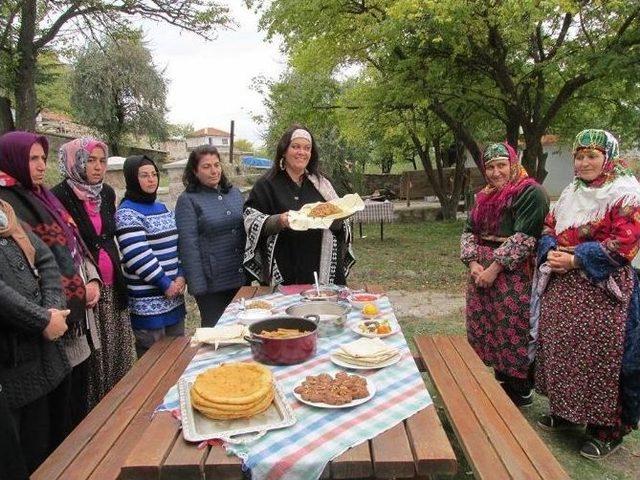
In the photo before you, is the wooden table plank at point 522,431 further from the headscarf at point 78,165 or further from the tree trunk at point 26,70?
the tree trunk at point 26,70

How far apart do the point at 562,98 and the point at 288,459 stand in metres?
9.99

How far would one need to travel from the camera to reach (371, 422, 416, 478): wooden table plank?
54.1 inches

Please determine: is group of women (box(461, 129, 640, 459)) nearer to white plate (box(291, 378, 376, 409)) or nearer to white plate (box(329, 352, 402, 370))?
white plate (box(329, 352, 402, 370))

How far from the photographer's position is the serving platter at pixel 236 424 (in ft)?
4.83

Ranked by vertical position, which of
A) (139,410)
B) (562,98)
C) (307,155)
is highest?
(562,98)

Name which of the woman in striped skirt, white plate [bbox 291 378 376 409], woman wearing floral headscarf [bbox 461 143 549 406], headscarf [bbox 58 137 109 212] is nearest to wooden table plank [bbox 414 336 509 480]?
white plate [bbox 291 378 376 409]

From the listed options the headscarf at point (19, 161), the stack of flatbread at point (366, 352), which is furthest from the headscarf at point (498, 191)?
the headscarf at point (19, 161)

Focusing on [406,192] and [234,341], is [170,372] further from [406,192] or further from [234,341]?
[406,192]

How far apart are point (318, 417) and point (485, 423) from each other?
0.91 metres

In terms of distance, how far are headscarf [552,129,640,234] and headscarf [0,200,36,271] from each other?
2787 millimetres

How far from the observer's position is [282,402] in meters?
1.63

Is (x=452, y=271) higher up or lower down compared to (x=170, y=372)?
lower down

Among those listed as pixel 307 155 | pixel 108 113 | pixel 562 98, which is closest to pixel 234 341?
pixel 307 155

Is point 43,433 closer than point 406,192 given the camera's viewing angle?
Yes
